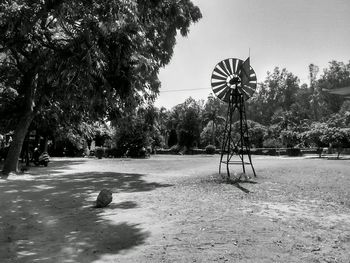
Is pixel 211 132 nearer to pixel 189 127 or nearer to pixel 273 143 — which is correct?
pixel 189 127

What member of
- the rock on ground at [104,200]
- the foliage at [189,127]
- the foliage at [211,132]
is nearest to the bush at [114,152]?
the foliage at [189,127]

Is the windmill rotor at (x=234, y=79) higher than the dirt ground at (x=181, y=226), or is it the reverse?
the windmill rotor at (x=234, y=79)

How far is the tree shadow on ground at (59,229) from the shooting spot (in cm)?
608

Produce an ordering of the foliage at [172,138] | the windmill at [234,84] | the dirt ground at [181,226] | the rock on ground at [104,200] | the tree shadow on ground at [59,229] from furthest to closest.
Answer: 1. the foliage at [172,138]
2. the windmill at [234,84]
3. the rock on ground at [104,200]
4. the tree shadow on ground at [59,229]
5. the dirt ground at [181,226]

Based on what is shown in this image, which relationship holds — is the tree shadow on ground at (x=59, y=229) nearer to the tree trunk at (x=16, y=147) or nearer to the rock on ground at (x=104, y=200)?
the rock on ground at (x=104, y=200)

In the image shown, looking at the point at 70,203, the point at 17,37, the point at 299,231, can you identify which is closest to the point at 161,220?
the point at 299,231

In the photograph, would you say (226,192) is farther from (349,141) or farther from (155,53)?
(349,141)

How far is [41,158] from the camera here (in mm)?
25641

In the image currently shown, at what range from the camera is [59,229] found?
25.3 feet

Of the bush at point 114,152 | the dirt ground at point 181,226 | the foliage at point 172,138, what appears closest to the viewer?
the dirt ground at point 181,226

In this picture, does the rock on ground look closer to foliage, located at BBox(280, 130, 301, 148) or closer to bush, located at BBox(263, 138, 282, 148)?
foliage, located at BBox(280, 130, 301, 148)

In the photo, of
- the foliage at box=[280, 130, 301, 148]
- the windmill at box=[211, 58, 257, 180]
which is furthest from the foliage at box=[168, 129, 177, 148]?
the windmill at box=[211, 58, 257, 180]

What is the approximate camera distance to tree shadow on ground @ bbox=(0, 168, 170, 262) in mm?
6077

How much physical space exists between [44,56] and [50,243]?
430 inches
